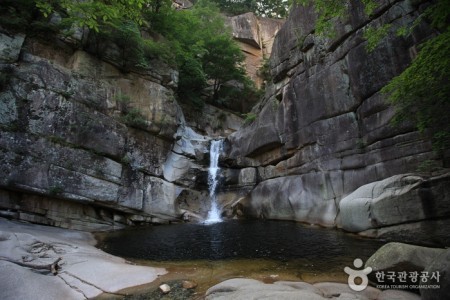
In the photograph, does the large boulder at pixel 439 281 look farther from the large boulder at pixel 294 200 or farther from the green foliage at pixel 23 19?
the green foliage at pixel 23 19

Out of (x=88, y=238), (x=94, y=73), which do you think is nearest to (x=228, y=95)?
(x=94, y=73)

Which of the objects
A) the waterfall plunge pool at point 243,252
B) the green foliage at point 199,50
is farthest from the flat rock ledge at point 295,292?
the green foliage at point 199,50

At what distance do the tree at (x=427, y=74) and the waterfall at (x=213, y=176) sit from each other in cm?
1320

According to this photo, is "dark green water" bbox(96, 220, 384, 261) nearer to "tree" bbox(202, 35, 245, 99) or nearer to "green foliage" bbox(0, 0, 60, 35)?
"green foliage" bbox(0, 0, 60, 35)

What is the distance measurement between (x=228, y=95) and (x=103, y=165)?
17948 millimetres

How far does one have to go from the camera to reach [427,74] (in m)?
6.58

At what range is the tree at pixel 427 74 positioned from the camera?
5.73 m

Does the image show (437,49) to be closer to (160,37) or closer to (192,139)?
(192,139)

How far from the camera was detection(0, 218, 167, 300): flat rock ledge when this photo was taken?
4.88m

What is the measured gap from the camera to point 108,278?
569 cm

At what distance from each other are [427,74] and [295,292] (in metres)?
6.46

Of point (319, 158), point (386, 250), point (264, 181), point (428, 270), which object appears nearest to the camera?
point (428, 270)

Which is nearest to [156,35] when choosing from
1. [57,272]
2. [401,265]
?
[57,272]

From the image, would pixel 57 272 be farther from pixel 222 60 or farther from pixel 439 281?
pixel 222 60
